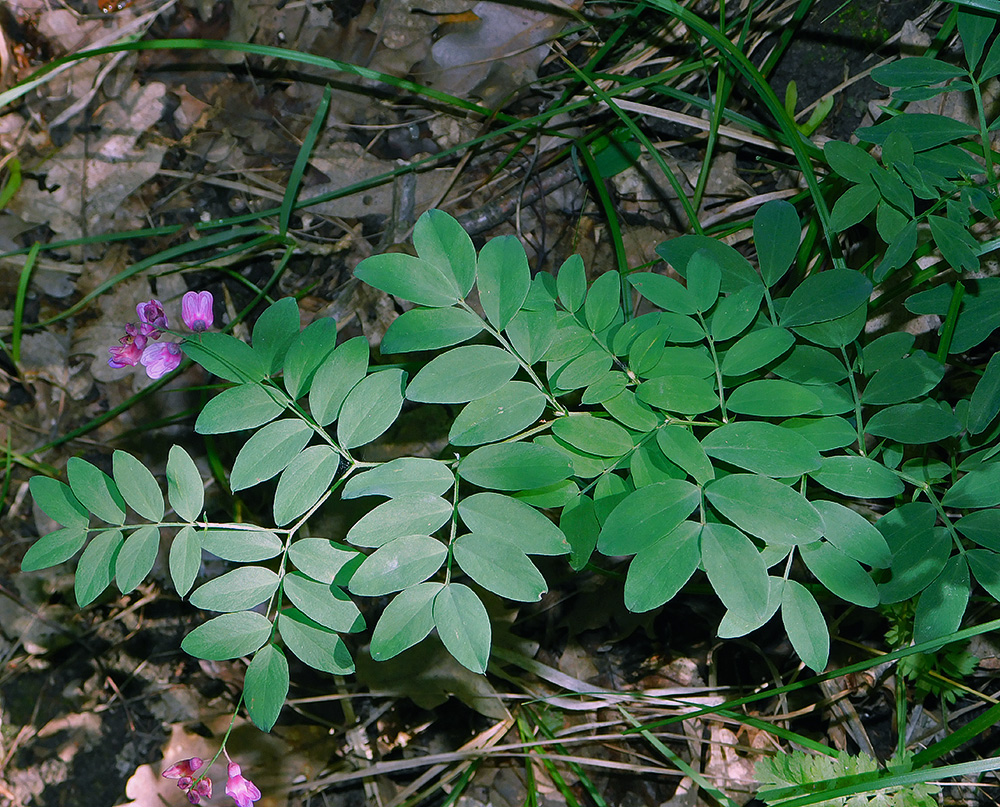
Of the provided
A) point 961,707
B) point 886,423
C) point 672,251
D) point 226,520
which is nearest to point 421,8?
point 672,251

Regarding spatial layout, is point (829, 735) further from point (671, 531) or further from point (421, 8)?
point (421, 8)

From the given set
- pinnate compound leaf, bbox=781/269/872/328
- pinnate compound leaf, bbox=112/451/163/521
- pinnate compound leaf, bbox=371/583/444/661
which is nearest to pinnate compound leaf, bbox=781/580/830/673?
pinnate compound leaf, bbox=781/269/872/328

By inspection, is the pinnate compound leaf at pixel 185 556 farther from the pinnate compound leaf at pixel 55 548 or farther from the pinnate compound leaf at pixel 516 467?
the pinnate compound leaf at pixel 516 467

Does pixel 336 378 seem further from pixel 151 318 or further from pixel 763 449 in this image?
pixel 763 449

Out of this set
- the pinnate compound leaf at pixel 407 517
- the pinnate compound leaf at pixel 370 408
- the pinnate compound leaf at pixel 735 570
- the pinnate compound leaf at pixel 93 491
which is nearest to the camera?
the pinnate compound leaf at pixel 735 570

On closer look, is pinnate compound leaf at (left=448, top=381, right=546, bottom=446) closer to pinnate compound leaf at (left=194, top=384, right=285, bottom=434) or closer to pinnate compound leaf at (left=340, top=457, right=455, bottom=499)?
pinnate compound leaf at (left=340, top=457, right=455, bottom=499)

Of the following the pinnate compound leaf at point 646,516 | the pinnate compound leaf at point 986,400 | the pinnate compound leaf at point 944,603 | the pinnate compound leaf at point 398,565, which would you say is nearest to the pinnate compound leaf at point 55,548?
the pinnate compound leaf at point 398,565

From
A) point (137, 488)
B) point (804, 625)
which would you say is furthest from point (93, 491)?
point (804, 625)
